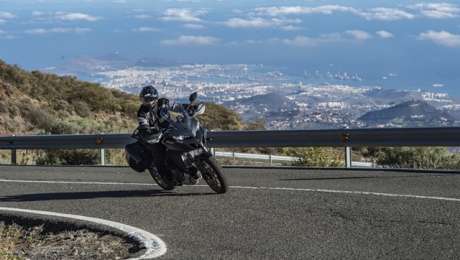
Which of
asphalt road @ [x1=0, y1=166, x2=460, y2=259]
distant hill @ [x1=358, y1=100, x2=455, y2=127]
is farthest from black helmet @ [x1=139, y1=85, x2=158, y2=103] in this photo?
distant hill @ [x1=358, y1=100, x2=455, y2=127]

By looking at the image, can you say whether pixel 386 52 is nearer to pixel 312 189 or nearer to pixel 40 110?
pixel 40 110

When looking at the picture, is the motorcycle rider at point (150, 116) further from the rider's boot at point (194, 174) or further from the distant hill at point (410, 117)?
the distant hill at point (410, 117)

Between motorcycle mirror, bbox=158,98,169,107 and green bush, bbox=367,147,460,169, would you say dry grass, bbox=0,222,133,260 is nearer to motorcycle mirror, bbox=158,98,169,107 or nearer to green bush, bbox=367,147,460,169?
motorcycle mirror, bbox=158,98,169,107

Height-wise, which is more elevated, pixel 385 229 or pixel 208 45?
pixel 208 45

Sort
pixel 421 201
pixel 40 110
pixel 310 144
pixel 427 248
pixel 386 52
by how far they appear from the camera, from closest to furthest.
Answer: pixel 427 248 → pixel 421 201 → pixel 310 144 → pixel 40 110 → pixel 386 52

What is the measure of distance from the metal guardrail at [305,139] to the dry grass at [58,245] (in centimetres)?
534

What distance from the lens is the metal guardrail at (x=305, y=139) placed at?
14086 millimetres

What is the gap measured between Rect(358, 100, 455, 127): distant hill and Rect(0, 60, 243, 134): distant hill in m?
5.99

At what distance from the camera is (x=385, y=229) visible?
26.9ft

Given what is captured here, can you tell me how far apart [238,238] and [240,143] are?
26.4 feet

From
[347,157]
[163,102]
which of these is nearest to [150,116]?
[163,102]

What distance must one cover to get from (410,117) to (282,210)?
2125 cm

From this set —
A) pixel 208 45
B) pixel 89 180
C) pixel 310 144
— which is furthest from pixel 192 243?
pixel 208 45

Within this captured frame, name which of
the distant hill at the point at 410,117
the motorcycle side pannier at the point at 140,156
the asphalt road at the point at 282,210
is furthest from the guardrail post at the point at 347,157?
the distant hill at the point at 410,117
